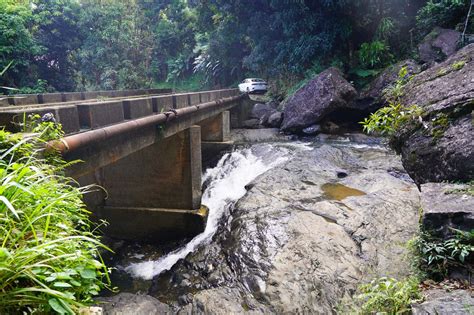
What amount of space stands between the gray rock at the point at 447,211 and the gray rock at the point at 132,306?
3880 mm

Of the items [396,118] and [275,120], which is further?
[275,120]

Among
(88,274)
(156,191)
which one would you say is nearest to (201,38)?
(156,191)

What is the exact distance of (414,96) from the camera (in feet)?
18.2

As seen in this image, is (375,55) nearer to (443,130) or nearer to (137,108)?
(443,130)

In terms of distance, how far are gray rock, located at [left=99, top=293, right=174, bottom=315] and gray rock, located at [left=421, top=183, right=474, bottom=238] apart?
12.7ft

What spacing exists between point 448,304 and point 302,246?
3117 millimetres

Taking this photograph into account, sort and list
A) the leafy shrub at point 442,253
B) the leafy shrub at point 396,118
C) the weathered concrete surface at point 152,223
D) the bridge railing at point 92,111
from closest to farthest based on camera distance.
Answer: the leafy shrub at point 442,253, the bridge railing at point 92,111, the leafy shrub at point 396,118, the weathered concrete surface at point 152,223

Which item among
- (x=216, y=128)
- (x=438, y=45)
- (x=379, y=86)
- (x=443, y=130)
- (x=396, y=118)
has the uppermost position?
(x=438, y=45)

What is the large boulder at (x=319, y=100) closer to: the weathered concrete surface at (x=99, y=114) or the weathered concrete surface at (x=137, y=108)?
the weathered concrete surface at (x=137, y=108)

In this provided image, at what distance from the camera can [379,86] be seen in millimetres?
14375

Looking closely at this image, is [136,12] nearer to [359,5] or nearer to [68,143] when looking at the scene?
[359,5]

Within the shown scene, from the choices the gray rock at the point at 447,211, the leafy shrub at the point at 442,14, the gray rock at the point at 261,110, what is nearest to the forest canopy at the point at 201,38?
the leafy shrub at the point at 442,14

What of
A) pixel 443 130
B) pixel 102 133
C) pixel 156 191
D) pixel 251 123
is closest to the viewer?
pixel 102 133

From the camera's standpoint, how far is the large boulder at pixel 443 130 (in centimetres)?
409
